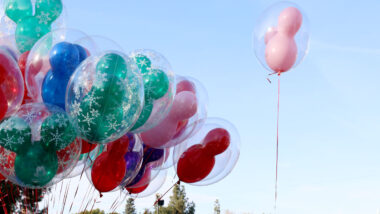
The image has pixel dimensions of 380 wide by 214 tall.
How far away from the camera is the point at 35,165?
12.3ft

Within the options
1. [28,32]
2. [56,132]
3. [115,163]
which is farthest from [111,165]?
[28,32]

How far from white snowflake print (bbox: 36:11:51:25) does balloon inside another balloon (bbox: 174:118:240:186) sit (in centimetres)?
221

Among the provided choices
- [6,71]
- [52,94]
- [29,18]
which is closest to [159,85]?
[52,94]

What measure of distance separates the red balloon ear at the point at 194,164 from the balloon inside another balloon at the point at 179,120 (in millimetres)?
193

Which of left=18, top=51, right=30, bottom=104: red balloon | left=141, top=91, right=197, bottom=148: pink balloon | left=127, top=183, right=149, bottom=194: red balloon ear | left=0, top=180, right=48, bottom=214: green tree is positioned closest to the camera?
left=18, top=51, right=30, bottom=104: red balloon

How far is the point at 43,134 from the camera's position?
3771mm

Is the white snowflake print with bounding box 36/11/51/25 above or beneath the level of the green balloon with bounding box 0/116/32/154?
above

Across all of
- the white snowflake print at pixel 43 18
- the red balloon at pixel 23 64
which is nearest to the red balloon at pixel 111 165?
the red balloon at pixel 23 64

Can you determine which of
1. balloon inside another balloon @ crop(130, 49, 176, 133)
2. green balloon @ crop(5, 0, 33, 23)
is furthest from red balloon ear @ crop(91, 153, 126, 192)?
green balloon @ crop(5, 0, 33, 23)

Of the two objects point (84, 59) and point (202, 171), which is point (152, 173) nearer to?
point (202, 171)

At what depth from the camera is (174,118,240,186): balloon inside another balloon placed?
15.9ft

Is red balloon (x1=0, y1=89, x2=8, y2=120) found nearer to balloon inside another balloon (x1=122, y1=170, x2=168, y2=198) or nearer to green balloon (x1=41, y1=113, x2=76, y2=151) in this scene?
green balloon (x1=41, y1=113, x2=76, y2=151)

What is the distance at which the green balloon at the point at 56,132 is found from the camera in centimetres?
378

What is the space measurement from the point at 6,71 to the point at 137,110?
1278 millimetres
